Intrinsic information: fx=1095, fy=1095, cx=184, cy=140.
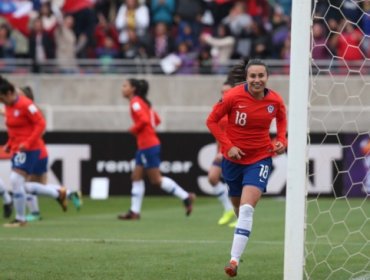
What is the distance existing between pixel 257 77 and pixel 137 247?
3.13 meters

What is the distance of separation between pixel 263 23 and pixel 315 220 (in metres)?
8.93

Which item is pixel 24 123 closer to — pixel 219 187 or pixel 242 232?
pixel 219 187

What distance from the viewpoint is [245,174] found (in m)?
10.6

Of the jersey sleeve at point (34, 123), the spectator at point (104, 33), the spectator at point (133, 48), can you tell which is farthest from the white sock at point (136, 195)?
the spectator at point (104, 33)

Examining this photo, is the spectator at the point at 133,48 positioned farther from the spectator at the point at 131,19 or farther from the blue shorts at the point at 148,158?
the blue shorts at the point at 148,158

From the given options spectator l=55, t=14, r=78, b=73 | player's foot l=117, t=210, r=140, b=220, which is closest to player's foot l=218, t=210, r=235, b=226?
player's foot l=117, t=210, r=140, b=220

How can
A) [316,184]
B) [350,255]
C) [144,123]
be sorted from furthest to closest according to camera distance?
[316,184]
[144,123]
[350,255]

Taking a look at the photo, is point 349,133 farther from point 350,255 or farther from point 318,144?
point 350,255

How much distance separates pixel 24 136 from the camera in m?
16.3

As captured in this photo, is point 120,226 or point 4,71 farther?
point 4,71

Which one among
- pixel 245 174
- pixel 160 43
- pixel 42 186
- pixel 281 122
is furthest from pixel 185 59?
pixel 245 174

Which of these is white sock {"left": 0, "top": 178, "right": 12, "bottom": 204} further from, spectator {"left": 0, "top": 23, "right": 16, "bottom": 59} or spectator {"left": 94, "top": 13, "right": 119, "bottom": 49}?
spectator {"left": 94, "top": 13, "right": 119, "bottom": 49}

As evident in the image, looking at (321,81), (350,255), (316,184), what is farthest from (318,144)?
(350,255)

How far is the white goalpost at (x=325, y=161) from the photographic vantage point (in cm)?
888
